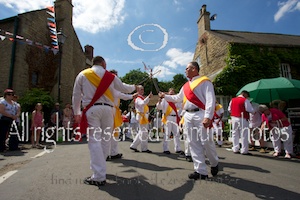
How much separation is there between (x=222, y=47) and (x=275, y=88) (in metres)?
12.2

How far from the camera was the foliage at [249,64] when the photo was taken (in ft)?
53.6

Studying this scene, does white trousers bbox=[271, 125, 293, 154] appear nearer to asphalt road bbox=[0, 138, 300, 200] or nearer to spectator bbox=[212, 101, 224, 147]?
asphalt road bbox=[0, 138, 300, 200]

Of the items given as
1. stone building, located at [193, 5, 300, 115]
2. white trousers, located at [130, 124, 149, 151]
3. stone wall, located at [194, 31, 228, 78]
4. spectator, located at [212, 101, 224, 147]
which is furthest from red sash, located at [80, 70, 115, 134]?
stone wall, located at [194, 31, 228, 78]

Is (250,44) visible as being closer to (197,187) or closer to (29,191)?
(197,187)

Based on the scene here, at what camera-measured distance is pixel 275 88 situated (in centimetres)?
705

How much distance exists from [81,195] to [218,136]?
7333 millimetres

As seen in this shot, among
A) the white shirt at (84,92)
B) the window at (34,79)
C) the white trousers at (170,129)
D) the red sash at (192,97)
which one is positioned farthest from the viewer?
the window at (34,79)

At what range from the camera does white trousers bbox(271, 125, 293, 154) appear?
6.48 metres

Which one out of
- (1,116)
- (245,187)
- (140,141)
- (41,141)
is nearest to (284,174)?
(245,187)

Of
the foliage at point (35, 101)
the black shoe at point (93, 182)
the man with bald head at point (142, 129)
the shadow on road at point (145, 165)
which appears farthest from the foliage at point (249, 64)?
the black shoe at point (93, 182)

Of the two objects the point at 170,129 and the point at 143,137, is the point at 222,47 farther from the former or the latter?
the point at 143,137

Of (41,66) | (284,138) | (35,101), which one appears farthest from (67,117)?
(284,138)

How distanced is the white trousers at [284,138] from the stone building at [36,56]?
11.1m

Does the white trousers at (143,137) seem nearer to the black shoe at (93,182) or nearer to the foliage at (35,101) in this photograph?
the black shoe at (93,182)
